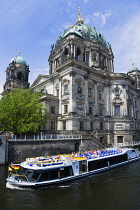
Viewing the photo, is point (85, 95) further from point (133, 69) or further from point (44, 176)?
point (133, 69)

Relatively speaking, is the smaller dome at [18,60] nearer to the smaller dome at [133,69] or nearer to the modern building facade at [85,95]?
the modern building facade at [85,95]

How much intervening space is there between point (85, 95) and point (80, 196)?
3048 centimetres

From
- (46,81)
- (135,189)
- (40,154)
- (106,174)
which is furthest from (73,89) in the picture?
(135,189)

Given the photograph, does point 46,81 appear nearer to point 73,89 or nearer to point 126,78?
point 73,89

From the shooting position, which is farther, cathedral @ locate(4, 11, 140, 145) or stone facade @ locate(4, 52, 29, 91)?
stone facade @ locate(4, 52, 29, 91)

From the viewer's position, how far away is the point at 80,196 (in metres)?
13.9

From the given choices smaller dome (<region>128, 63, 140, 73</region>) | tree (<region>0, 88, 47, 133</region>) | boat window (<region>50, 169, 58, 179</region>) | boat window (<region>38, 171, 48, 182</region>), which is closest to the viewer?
boat window (<region>38, 171, 48, 182</region>)

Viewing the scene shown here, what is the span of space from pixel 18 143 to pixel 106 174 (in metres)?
14.3

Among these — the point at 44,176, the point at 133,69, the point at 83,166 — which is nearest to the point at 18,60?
the point at 133,69

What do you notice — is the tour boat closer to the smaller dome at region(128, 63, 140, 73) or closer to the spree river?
the spree river

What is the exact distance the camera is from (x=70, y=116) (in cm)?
3838

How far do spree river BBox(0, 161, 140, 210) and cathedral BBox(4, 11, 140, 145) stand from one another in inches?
811

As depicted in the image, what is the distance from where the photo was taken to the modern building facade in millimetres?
40281

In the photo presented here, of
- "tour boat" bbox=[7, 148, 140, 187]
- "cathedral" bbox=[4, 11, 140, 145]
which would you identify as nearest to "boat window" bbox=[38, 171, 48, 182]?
"tour boat" bbox=[7, 148, 140, 187]
